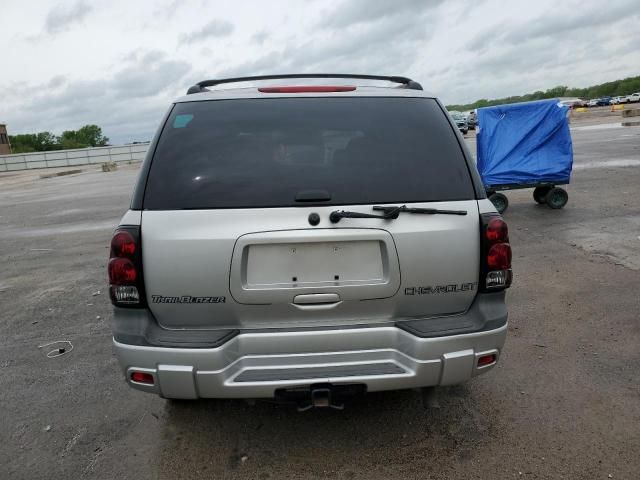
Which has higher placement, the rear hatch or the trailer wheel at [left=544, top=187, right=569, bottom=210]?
the rear hatch

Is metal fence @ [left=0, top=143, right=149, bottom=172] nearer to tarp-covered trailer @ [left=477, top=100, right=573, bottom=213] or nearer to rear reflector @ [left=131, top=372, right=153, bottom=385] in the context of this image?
tarp-covered trailer @ [left=477, top=100, right=573, bottom=213]

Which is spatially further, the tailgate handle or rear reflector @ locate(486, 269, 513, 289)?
rear reflector @ locate(486, 269, 513, 289)

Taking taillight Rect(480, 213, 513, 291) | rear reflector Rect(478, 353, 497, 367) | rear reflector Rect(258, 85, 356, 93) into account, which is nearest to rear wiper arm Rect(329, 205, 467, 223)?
taillight Rect(480, 213, 513, 291)

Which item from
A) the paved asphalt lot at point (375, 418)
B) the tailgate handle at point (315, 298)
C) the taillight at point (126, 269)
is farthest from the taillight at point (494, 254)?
the taillight at point (126, 269)

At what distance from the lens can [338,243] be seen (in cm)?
239

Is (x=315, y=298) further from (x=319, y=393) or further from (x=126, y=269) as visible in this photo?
(x=126, y=269)

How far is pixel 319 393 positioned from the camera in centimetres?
235

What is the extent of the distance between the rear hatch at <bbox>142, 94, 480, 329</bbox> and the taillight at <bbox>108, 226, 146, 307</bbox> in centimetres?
5

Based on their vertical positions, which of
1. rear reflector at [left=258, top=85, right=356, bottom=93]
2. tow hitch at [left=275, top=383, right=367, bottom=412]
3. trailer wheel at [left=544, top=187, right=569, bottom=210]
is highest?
→ rear reflector at [left=258, top=85, right=356, bottom=93]

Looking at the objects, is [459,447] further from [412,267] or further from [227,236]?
[227,236]

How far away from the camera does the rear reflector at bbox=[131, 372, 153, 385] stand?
2.42m

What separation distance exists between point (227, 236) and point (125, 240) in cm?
51

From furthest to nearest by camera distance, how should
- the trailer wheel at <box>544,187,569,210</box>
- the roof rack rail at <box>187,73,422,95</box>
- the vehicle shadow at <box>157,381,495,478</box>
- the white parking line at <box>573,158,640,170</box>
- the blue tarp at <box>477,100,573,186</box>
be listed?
the white parking line at <box>573,158,640,170</box>
the trailer wheel at <box>544,187,569,210</box>
the blue tarp at <box>477,100,573,186</box>
the roof rack rail at <box>187,73,422,95</box>
the vehicle shadow at <box>157,381,495,478</box>

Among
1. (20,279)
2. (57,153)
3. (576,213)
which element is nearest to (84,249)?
(20,279)
